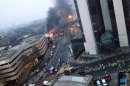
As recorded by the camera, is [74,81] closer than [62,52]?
Yes

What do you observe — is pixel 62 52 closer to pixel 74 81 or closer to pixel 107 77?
pixel 107 77

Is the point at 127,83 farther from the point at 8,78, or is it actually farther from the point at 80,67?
the point at 8,78

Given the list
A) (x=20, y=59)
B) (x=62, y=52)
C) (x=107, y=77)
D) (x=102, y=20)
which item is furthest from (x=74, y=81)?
(x=62, y=52)

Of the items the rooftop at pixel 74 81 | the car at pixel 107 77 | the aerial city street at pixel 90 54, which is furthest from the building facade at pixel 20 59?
the rooftop at pixel 74 81

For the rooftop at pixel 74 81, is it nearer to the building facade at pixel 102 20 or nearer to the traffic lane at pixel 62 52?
the building facade at pixel 102 20

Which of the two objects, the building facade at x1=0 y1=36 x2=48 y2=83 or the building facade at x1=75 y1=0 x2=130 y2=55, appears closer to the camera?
the building facade at x1=75 y1=0 x2=130 y2=55

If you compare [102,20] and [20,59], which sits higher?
[102,20]

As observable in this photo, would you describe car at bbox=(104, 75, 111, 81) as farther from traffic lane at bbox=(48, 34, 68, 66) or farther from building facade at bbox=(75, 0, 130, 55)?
traffic lane at bbox=(48, 34, 68, 66)

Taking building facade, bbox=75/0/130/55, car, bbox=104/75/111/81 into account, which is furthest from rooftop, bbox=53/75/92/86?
building facade, bbox=75/0/130/55
